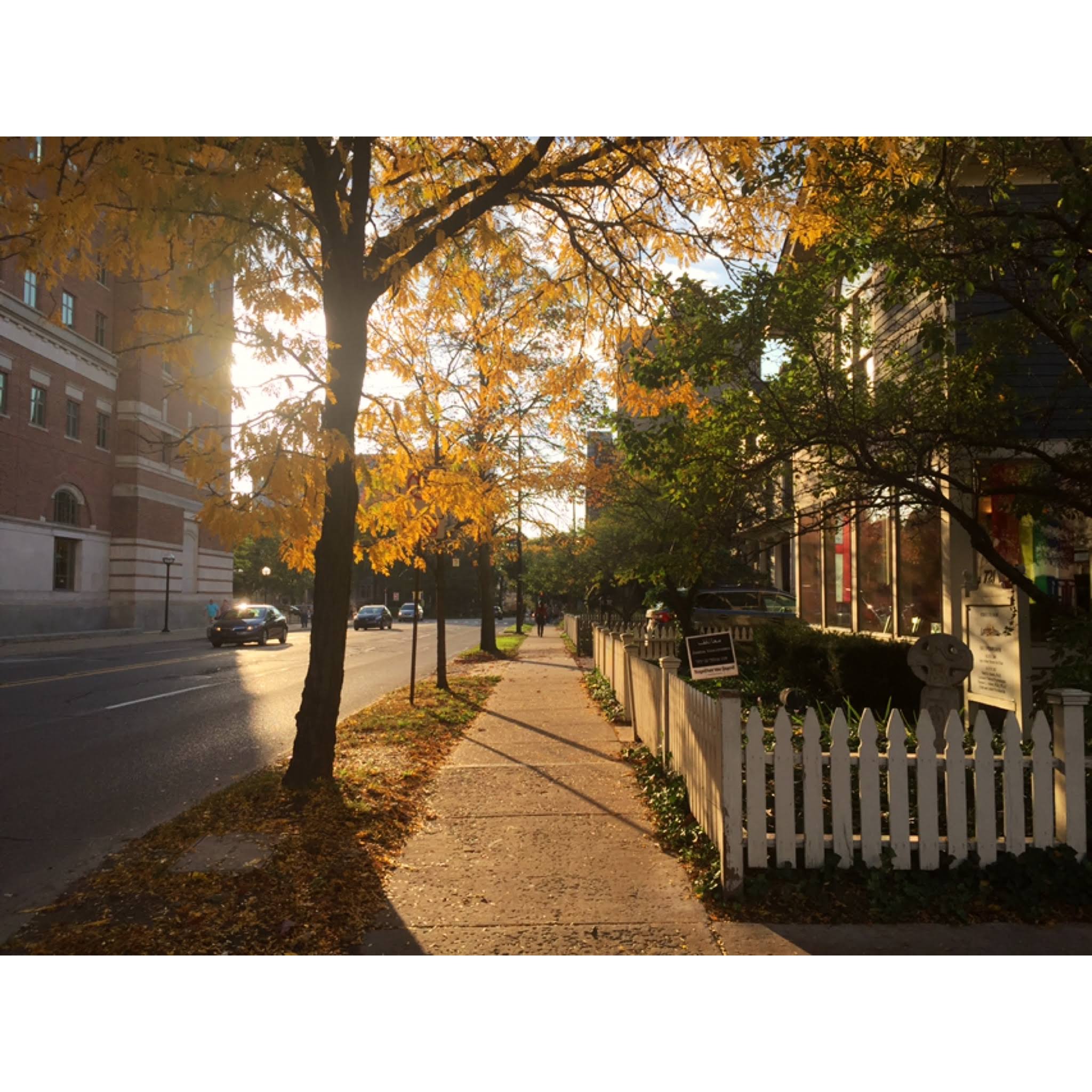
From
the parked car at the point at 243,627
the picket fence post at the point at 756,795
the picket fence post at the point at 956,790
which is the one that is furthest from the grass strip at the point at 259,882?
the parked car at the point at 243,627

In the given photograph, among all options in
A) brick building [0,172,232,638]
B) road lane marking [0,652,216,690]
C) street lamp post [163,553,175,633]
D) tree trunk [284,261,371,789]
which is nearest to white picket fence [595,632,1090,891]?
tree trunk [284,261,371,789]

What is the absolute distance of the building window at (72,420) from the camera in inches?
1426

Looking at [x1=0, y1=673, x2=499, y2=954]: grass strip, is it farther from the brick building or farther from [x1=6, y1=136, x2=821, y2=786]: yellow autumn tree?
the brick building

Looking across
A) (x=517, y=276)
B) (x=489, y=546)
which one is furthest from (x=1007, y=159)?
(x=489, y=546)

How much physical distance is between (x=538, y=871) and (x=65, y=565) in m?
37.4

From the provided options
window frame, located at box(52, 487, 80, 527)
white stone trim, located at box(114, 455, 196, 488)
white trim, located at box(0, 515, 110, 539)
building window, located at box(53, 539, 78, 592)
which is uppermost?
A: white stone trim, located at box(114, 455, 196, 488)

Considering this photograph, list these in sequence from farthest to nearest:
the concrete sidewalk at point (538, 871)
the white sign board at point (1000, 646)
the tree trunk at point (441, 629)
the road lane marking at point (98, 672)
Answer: the road lane marking at point (98, 672), the tree trunk at point (441, 629), the white sign board at point (1000, 646), the concrete sidewalk at point (538, 871)

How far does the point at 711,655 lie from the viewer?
22.7 feet

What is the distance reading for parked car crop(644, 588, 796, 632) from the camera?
69.2 feet

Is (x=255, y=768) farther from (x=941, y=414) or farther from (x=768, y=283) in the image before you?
(x=941, y=414)

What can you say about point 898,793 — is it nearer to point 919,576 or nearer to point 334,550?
point 334,550

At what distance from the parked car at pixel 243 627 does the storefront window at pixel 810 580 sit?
1946cm

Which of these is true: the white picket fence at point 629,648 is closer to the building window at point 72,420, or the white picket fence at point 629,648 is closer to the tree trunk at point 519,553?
the tree trunk at point 519,553

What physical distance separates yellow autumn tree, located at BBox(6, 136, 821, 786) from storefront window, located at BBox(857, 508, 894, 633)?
22.8 feet
